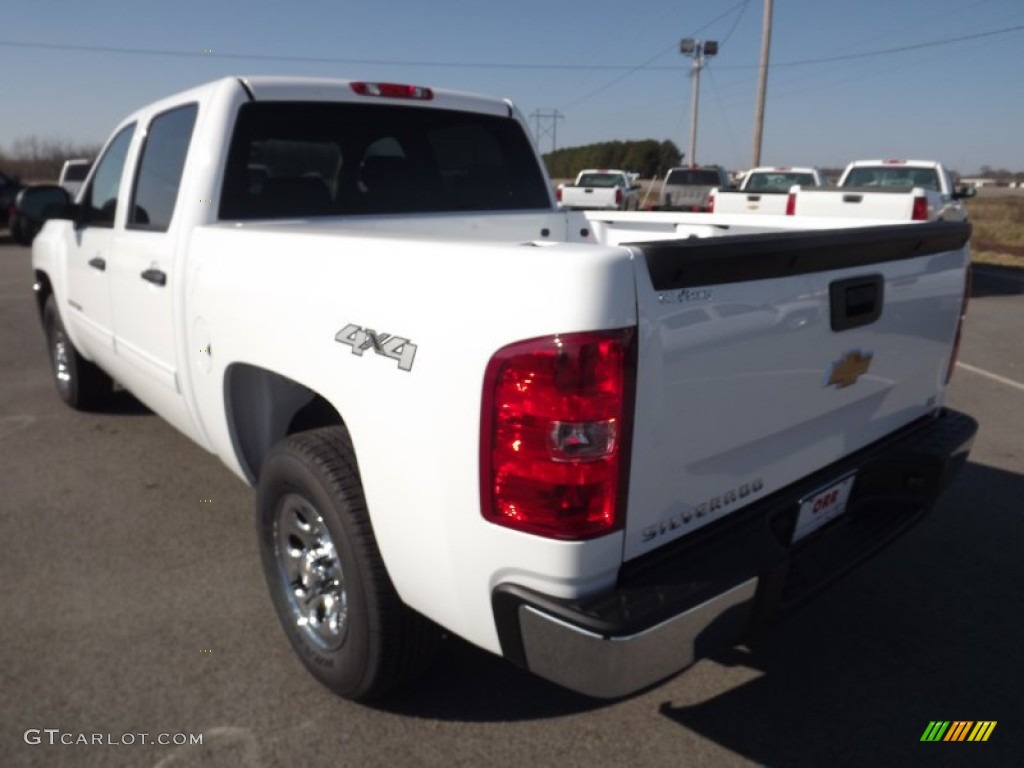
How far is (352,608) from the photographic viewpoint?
2.45 metres

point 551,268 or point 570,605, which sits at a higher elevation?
point 551,268

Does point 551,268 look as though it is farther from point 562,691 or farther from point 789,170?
point 789,170

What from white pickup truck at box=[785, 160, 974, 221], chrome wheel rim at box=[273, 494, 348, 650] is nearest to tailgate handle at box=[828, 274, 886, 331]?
chrome wheel rim at box=[273, 494, 348, 650]

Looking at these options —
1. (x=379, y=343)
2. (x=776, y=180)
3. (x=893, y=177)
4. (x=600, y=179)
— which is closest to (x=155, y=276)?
(x=379, y=343)

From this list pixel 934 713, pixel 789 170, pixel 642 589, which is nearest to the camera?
pixel 642 589

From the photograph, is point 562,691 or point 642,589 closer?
point 642,589

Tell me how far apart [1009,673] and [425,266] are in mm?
2490

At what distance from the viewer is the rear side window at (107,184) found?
4289 mm

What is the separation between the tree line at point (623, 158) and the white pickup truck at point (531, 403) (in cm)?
6454

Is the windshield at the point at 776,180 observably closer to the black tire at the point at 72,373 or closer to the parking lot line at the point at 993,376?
the parking lot line at the point at 993,376

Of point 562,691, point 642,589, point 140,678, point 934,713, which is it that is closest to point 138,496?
point 140,678

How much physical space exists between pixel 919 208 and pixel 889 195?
483mm

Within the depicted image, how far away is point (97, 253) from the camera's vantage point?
4.30 metres

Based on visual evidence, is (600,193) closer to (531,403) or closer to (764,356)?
(764,356)
